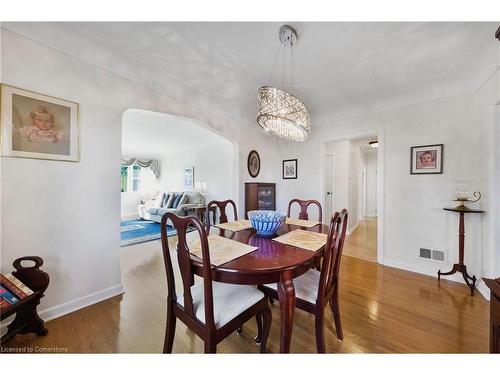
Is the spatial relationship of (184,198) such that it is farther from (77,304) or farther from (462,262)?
(462,262)

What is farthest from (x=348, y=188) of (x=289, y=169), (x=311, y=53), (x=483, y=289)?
(x=311, y=53)

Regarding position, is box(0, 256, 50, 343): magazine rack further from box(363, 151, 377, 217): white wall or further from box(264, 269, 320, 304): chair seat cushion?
box(363, 151, 377, 217): white wall

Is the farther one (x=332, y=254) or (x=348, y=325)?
(x=348, y=325)

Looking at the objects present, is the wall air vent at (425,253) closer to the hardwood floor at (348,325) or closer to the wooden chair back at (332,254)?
the hardwood floor at (348,325)

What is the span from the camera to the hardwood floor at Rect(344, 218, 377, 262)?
316 centimetres

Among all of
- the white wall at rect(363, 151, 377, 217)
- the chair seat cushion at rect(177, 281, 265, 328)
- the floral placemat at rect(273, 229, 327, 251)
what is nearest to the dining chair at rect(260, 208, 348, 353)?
the floral placemat at rect(273, 229, 327, 251)

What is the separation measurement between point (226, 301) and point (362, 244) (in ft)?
11.4

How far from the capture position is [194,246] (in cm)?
126

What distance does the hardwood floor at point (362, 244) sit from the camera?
3.16 metres

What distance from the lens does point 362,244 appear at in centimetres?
372

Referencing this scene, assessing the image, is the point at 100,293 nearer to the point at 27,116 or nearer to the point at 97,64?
the point at 27,116

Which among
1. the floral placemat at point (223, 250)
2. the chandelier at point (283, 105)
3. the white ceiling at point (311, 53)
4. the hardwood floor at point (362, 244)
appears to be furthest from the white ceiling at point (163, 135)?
the hardwood floor at point (362, 244)
